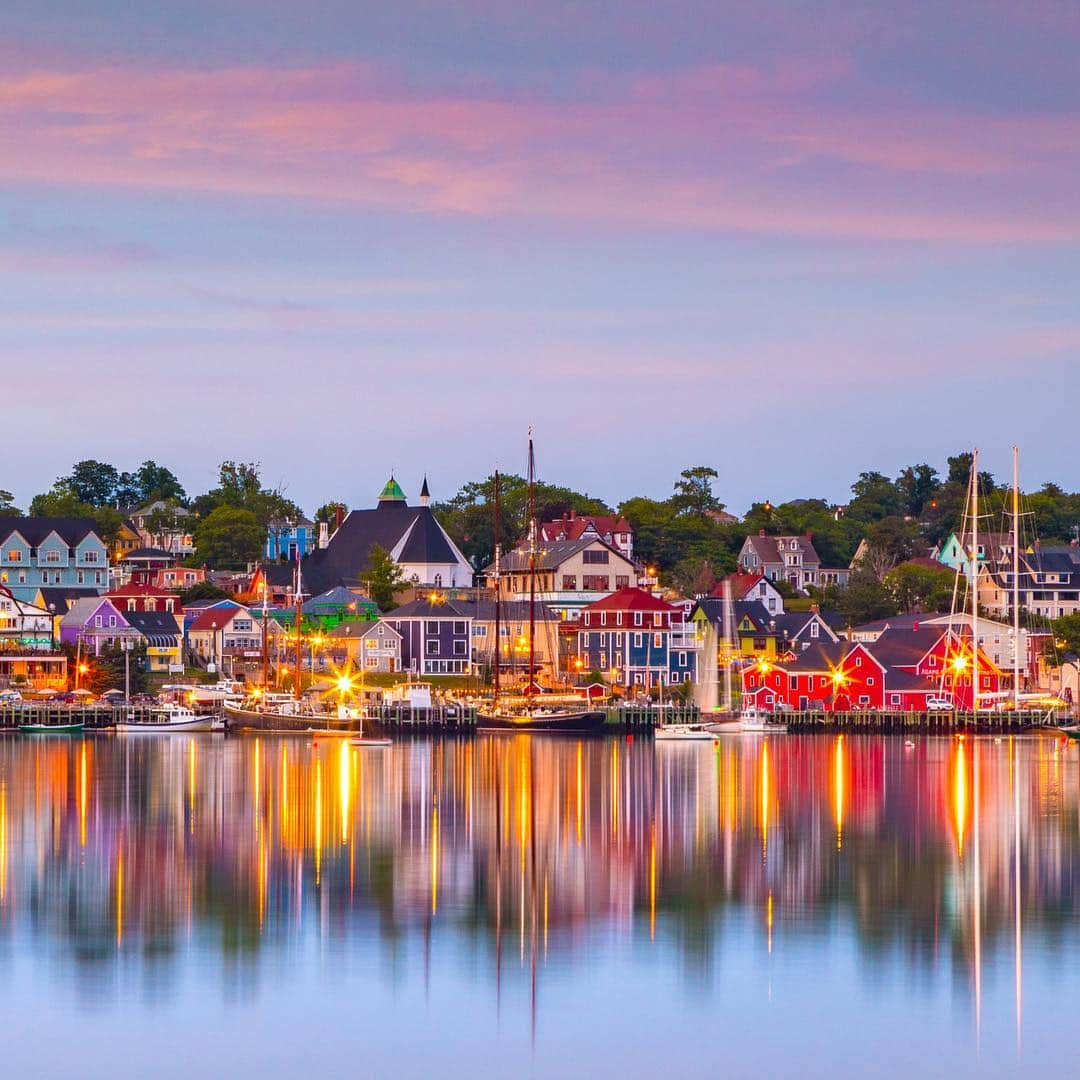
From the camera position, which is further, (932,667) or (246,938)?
(932,667)

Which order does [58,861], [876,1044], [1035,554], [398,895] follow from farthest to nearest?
[1035,554] → [58,861] → [398,895] → [876,1044]

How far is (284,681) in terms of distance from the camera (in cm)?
12375

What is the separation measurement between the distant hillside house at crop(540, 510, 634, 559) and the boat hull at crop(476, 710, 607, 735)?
1615 inches

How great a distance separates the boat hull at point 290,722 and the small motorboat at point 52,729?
25.9 feet

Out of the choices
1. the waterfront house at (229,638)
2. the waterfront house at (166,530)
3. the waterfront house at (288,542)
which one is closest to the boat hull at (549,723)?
the waterfront house at (229,638)

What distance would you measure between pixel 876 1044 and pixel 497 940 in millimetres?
9017

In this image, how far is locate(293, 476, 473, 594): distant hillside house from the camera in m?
146

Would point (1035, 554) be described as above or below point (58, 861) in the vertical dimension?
above

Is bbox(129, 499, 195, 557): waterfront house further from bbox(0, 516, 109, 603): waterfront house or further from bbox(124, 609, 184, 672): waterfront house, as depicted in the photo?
bbox(124, 609, 184, 672): waterfront house

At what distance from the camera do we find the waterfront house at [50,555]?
14900cm

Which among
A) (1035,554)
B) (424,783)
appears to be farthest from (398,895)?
(1035,554)

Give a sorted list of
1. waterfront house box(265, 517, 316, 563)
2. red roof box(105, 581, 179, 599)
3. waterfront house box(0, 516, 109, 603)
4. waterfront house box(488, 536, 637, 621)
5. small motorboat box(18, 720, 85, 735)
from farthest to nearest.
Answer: waterfront house box(265, 517, 316, 563) < waterfront house box(0, 516, 109, 603) < red roof box(105, 581, 179, 599) < waterfront house box(488, 536, 637, 621) < small motorboat box(18, 720, 85, 735)

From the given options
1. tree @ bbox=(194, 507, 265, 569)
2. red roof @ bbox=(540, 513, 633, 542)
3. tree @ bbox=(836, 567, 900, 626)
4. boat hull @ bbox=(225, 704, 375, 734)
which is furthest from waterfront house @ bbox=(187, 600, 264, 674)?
tree @ bbox=(836, 567, 900, 626)

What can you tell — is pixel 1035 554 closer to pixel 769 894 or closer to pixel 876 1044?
pixel 769 894
